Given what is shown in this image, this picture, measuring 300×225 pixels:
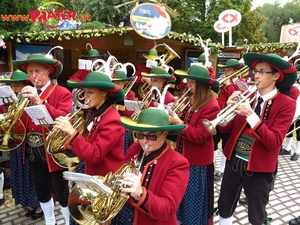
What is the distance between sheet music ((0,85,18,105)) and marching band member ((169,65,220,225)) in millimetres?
2014

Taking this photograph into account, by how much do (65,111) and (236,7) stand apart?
24.0 metres

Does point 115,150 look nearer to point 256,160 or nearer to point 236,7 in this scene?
point 256,160

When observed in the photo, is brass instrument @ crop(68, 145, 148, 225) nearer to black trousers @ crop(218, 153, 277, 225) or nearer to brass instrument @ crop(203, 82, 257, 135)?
brass instrument @ crop(203, 82, 257, 135)

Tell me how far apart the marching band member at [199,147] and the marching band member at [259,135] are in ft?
0.82

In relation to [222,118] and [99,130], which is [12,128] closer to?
[99,130]

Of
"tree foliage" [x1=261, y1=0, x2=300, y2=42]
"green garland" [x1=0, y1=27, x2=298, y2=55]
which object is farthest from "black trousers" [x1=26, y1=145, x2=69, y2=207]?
"tree foliage" [x1=261, y1=0, x2=300, y2=42]

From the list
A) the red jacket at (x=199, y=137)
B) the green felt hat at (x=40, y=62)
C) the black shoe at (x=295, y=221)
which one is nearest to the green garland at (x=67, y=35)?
the green felt hat at (x=40, y=62)

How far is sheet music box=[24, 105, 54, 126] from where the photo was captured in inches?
112

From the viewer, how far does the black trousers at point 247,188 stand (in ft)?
9.46

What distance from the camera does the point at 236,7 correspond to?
78.9 feet

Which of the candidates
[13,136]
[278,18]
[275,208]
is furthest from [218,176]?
[278,18]

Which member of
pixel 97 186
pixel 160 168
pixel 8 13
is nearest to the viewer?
pixel 97 186

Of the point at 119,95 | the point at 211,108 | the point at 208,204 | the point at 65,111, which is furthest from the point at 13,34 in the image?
the point at 208,204

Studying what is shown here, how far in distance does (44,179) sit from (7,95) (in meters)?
1.11
